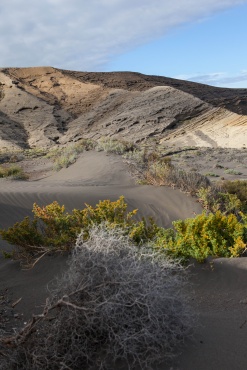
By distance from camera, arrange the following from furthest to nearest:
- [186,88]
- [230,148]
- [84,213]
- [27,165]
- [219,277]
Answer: [186,88] → [230,148] → [27,165] → [84,213] → [219,277]

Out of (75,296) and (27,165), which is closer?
(75,296)

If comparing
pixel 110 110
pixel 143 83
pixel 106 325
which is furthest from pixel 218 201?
pixel 143 83

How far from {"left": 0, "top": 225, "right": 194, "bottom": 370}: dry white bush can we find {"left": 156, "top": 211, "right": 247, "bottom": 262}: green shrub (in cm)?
233

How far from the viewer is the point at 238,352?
413 centimetres

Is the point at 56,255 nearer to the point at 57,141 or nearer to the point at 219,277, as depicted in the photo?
the point at 219,277

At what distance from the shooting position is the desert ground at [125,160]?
5.17m

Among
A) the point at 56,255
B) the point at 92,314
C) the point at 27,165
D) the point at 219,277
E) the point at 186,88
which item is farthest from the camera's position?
the point at 186,88

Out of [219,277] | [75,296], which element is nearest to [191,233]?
[219,277]

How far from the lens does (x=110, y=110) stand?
47.8 m

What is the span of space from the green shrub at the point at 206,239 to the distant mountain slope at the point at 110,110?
3077 cm

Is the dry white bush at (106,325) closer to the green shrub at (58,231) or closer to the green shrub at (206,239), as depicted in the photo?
the green shrub at (206,239)

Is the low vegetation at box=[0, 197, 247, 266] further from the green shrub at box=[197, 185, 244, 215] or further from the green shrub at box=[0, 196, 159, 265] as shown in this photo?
the green shrub at box=[197, 185, 244, 215]

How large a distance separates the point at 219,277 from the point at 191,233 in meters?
0.91

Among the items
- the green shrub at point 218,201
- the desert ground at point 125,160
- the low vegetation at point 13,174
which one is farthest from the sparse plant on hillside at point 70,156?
the green shrub at point 218,201
